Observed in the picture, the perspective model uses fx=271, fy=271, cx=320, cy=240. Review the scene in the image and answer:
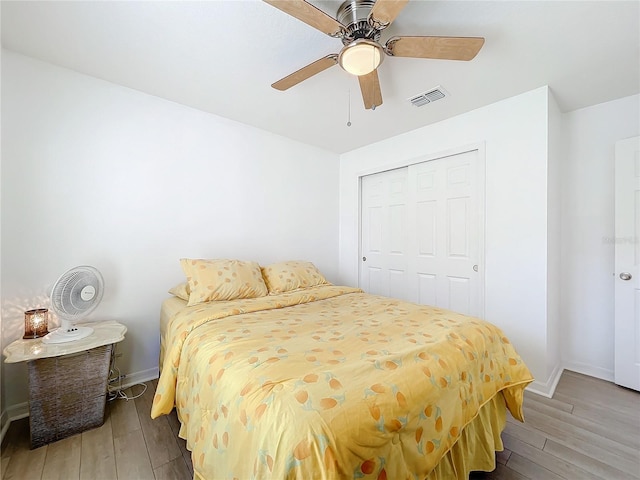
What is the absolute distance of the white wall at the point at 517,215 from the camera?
2221mm

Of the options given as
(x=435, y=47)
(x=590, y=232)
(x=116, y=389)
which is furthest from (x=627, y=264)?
(x=116, y=389)

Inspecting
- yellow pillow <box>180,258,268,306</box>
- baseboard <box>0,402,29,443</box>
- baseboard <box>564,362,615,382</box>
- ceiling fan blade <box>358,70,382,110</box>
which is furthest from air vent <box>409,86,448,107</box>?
baseboard <box>0,402,29,443</box>

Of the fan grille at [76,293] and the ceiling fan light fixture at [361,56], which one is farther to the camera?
the fan grille at [76,293]

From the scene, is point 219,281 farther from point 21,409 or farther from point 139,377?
point 21,409

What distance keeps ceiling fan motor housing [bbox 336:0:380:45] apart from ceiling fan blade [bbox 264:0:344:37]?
75 mm

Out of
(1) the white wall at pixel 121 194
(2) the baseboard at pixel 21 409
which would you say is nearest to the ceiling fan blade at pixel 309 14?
(1) the white wall at pixel 121 194

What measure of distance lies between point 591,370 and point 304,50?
3.65 m

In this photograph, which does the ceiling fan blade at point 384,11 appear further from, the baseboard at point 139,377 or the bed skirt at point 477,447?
the baseboard at point 139,377

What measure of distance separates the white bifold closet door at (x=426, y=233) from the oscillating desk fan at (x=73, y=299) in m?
2.84

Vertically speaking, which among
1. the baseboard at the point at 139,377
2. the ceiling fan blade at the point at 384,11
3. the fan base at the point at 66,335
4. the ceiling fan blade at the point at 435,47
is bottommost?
the baseboard at the point at 139,377

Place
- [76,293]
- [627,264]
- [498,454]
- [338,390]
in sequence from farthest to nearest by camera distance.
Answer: [627,264] < [76,293] < [498,454] < [338,390]

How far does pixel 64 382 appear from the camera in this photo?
167 cm

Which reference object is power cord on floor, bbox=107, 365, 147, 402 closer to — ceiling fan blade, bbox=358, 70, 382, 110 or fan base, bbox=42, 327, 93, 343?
fan base, bbox=42, 327, 93, 343

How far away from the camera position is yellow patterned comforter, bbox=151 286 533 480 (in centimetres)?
80
